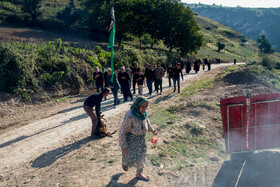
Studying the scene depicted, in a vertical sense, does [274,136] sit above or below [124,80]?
below

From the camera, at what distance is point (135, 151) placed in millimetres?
4754

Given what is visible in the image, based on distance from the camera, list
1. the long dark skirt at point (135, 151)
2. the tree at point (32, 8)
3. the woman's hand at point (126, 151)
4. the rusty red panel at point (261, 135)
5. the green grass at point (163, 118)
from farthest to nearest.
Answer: the tree at point (32, 8), the green grass at point (163, 118), the rusty red panel at point (261, 135), the long dark skirt at point (135, 151), the woman's hand at point (126, 151)

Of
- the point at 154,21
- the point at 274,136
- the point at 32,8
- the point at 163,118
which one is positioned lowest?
the point at 163,118

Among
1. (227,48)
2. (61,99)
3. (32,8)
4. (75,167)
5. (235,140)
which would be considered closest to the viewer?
(75,167)

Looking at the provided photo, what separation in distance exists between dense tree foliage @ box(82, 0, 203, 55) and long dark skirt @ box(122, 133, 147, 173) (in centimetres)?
2839

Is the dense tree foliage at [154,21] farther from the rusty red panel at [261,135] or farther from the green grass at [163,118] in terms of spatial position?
the rusty red panel at [261,135]

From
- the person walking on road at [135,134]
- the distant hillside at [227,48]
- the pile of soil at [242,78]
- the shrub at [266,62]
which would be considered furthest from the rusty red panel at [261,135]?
the distant hillside at [227,48]

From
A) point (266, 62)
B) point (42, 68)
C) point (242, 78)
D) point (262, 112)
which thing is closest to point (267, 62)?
point (266, 62)

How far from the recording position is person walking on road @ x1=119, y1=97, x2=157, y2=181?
4533 millimetres

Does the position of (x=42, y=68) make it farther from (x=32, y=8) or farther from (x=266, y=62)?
Answer: (x=32, y=8)

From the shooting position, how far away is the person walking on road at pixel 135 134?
4533 millimetres

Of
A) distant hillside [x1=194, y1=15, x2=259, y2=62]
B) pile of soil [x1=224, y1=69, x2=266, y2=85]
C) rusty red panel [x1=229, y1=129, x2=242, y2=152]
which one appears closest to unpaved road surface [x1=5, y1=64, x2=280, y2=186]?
rusty red panel [x1=229, y1=129, x2=242, y2=152]

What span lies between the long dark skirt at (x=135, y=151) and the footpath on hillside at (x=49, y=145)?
589mm

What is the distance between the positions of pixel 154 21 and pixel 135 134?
3336 centimetres
